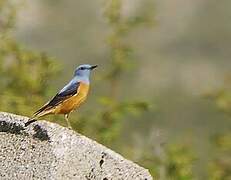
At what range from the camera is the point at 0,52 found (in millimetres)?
11812

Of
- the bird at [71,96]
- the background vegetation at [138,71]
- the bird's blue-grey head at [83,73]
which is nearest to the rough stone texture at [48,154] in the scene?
the bird at [71,96]

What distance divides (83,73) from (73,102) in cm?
38

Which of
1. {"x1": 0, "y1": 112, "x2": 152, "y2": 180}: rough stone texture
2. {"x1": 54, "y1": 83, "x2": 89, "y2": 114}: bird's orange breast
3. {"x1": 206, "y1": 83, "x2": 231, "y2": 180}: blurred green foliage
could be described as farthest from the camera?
{"x1": 206, "y1": 83, "x2": 231, "y2": 180}: blurred green foliage

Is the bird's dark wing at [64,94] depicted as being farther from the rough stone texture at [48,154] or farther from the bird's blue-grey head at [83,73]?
the rough stone texture at [48,154]

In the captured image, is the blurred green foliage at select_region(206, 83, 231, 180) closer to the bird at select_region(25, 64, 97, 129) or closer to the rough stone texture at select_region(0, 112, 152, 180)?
the bird at select_region(25, 64, 97, 129)

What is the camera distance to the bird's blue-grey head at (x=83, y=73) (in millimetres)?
8630

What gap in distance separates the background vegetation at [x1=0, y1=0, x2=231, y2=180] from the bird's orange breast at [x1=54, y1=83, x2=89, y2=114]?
2.05ft

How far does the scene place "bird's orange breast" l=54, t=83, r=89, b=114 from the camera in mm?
8305

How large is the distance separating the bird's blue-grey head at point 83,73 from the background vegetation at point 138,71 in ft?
1.67

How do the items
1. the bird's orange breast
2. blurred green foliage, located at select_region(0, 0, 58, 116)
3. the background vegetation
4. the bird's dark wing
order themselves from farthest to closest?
the background vegetation < blurred green foliage, located at select_region(0, 0, 58, 116) < the bird's orange breast < the bird's dark wing

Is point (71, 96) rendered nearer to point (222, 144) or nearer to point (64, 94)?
point (64, 94)

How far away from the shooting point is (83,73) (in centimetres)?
871

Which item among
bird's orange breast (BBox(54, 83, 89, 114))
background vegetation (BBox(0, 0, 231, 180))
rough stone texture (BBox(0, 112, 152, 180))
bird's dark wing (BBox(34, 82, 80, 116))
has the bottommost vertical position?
background vegetation (BBox(0, 0, 231, 180))

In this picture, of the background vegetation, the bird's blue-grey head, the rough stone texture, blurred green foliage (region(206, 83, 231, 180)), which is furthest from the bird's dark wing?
blurred green foliage (region(206, 83, 231, 180))
